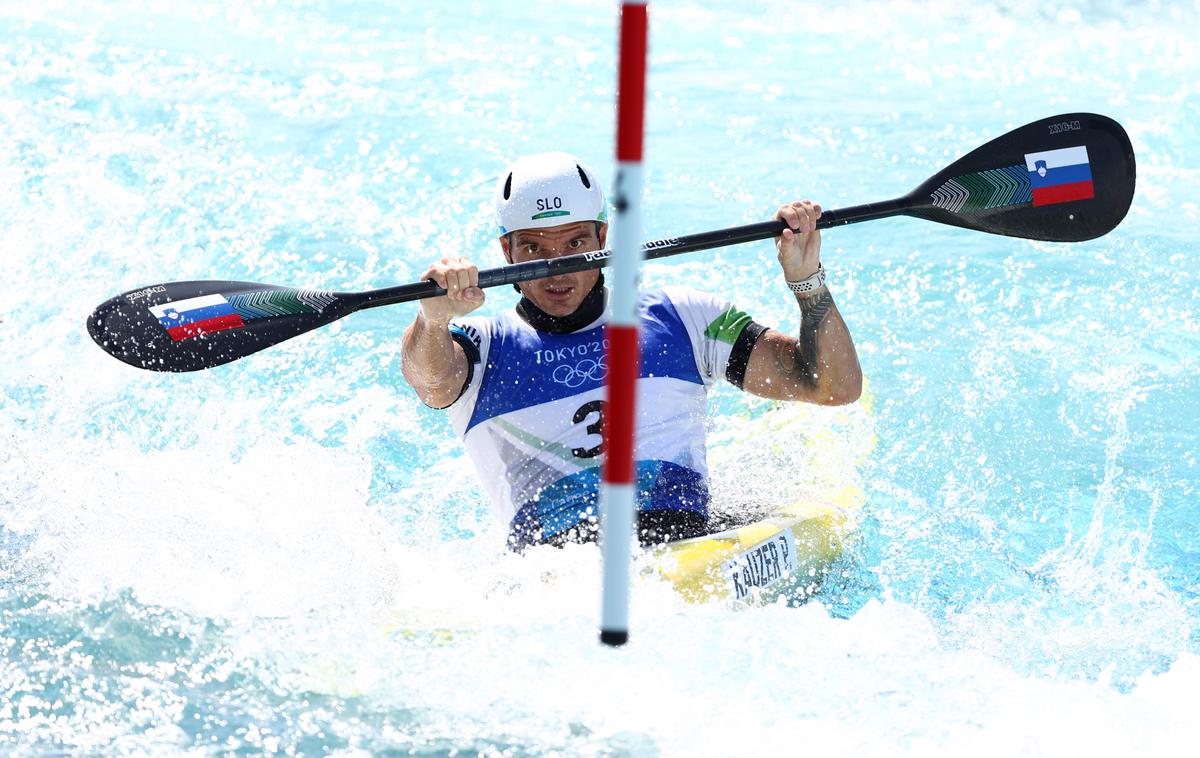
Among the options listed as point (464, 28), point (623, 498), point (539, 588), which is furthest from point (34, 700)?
point (464, 28)

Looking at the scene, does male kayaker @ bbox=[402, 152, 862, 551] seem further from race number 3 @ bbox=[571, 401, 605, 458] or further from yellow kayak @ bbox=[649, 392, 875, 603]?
yellow kayak @ bbox=[649, 392, 875, 603]

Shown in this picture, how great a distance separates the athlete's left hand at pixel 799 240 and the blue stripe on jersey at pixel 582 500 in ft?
2.18

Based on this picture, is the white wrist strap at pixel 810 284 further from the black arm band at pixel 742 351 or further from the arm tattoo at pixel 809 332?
the black arm band at pixel 742 351

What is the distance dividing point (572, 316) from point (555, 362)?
0.15 m

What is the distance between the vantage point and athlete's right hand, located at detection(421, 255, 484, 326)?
12.0 ft

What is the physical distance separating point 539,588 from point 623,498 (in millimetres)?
1406

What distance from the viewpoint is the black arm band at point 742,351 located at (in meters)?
4.07

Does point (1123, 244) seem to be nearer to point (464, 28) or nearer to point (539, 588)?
point (539, 588)

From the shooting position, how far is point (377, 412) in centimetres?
564

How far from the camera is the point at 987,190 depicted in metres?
4.46

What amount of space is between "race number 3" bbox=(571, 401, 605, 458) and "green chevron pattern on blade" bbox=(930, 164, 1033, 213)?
4.48 feet

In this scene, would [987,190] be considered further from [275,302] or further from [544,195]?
[275,302]

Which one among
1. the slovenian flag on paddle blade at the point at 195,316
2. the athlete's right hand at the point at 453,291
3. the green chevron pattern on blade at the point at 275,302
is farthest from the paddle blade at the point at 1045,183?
the slovenian flag on paddle blade at the point at 195,316

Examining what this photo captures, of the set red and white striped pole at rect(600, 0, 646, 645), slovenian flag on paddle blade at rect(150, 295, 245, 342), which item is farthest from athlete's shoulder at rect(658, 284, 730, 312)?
red and white striped pole at rect(600, 0, 646, 645)
